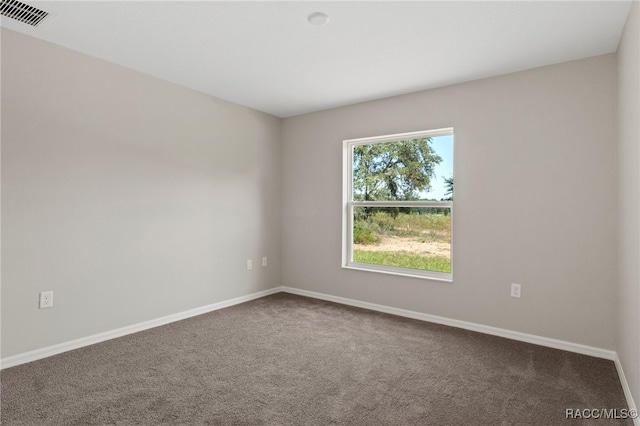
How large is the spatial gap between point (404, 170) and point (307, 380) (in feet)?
8.24

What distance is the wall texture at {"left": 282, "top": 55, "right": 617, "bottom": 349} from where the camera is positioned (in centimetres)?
280

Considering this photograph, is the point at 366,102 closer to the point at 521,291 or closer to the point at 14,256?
the point at 521,291

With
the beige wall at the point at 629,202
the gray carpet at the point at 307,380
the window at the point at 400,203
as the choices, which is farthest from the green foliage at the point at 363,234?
the beige wall at the point at 629,202

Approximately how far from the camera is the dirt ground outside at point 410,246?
12.2 ft

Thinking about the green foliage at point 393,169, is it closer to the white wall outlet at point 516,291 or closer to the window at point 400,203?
the window at point 400,203

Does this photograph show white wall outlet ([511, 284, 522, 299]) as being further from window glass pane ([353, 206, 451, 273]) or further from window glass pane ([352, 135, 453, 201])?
window glass pane ([352, 135, 453, 201])

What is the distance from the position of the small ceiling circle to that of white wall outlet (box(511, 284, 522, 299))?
269 centimetres

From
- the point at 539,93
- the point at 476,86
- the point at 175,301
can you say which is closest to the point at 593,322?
the point at 539,93

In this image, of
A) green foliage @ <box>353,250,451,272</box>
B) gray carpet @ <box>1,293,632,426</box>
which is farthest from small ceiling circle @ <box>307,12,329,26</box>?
green foliage @ <box>353,250,451,272</box>

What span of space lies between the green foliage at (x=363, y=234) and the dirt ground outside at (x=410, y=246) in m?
0.05

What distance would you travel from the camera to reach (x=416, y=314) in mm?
3754

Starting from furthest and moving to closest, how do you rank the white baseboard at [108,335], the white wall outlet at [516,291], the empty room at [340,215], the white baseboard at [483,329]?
the white wall outlet at [516,291], the white baseboard at [483,329], the white baseboard at [108,335], the empty room at [340,215]

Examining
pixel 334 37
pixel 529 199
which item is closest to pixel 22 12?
pixel 334 37

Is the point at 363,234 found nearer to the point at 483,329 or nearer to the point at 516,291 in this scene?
the point at 483,329
